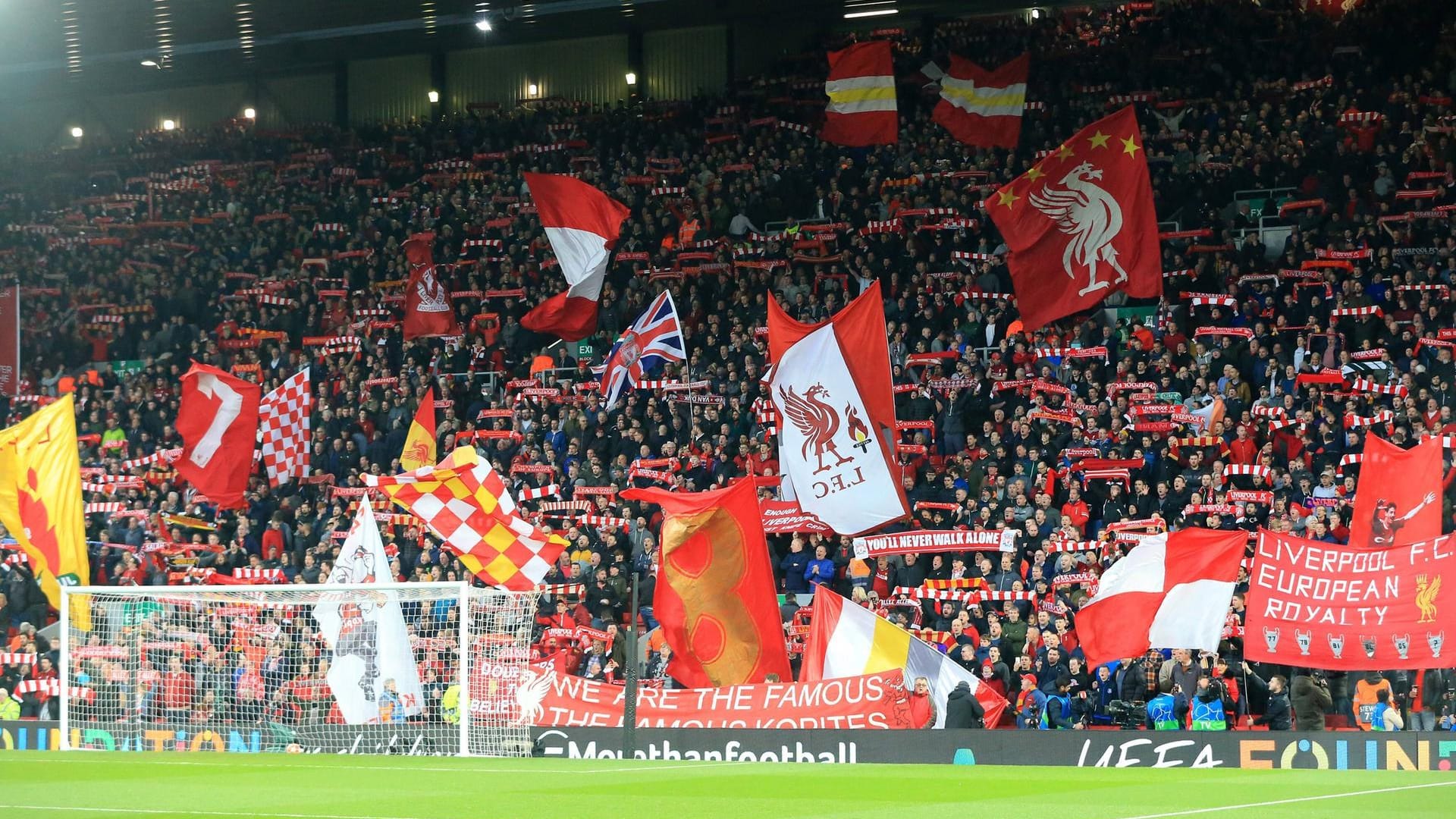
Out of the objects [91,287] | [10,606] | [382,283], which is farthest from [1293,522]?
[91,287]

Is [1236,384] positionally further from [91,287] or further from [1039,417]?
[91,287]

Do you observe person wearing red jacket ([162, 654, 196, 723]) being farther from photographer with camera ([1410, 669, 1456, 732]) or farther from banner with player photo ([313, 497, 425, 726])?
photographer with camera ([1410, 669, 1456, 732])

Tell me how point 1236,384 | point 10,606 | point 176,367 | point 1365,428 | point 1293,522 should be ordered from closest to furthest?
1. point 1293,522
2. point 1365,428
3. point 1236,384
4. point 10,606
5. point 176,367

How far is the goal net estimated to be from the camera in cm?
1822

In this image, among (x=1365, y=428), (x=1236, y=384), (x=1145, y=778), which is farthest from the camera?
(x=1236, y=384)

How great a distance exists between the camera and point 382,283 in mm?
33469

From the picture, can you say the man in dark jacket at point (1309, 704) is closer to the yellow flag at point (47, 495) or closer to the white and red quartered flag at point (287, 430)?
the yellow flag at point (47, 495)

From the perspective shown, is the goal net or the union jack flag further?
the union jack flag

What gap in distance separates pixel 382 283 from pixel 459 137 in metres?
6.34

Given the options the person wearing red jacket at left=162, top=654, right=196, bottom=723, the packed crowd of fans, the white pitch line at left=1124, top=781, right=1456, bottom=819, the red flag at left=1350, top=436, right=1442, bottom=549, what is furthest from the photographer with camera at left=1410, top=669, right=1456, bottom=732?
the person wearing red jacket at left=162, top=654, right=196, bottom=723

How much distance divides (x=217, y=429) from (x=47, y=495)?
16.7ft

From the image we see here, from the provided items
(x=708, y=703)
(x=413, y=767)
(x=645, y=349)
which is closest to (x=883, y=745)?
(x=708, y=703)

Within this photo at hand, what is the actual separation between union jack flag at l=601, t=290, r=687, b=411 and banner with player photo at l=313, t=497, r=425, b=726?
753 cm

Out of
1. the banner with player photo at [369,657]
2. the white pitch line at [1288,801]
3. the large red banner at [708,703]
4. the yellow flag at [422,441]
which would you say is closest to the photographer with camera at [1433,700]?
the large red banner at [708,703]
